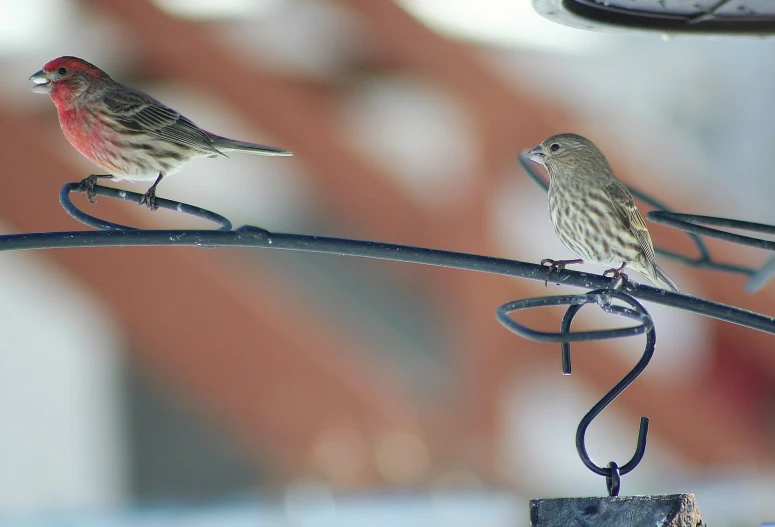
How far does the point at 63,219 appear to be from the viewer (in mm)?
4844

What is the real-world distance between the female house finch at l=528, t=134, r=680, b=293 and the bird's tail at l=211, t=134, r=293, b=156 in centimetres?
91

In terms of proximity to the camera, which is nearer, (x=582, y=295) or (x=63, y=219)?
(x=582, y=295)

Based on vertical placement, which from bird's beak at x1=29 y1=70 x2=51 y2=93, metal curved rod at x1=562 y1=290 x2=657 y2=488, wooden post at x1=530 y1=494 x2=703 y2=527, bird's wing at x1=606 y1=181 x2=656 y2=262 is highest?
bird's beak at x1=29 y1=70 x2=51 y2=93

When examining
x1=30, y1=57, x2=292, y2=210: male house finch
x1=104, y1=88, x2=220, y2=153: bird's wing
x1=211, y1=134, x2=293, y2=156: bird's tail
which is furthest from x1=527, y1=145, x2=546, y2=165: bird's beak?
x1=104, y1=88, x2=220, y2=153: bird's wing

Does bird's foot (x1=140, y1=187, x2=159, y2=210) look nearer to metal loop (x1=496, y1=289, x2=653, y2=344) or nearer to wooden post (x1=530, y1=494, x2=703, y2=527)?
metal loop (x1=496, y1=289, x2=653, y2=344)

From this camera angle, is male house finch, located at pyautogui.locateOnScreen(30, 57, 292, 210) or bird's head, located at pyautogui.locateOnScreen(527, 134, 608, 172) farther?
bird's head, located at pyautogui.locateOnScreen(527, 134, 608, 172)

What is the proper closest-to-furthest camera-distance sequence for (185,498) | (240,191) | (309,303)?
(309,303)
(185,498)
(240,191)

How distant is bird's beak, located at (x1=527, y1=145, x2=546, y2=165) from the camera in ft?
12.4

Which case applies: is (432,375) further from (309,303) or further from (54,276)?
(54,276)

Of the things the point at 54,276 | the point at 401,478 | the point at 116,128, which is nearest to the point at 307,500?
the point at 401,478

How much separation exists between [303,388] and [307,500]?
713 mm

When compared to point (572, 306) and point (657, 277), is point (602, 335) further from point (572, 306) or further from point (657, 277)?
point (657, 277)

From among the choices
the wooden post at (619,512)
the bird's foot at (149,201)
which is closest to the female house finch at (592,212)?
the bird's foot at (149,201)

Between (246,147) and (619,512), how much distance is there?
2073 millimetres
